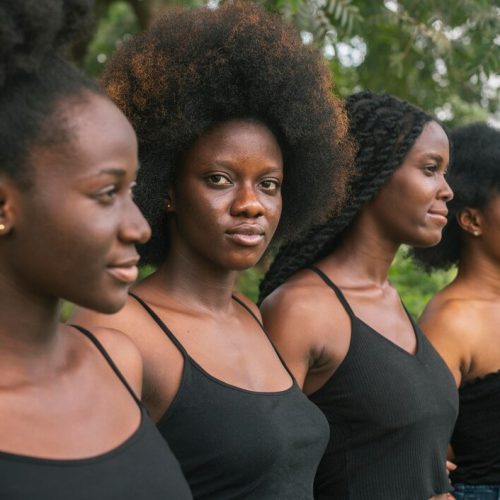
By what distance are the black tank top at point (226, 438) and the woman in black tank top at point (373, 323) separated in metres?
0.53

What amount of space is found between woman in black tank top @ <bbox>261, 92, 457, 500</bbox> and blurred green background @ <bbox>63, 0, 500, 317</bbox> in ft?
2.69

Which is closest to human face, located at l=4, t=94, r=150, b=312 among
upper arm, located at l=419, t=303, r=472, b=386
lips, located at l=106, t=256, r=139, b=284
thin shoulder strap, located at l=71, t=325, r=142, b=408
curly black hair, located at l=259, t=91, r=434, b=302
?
lips, located at l=106, t=256, r=139, b=284

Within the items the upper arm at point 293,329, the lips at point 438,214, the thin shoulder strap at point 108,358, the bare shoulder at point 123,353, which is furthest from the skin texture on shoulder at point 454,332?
the thin shoulder strap at point 108,358

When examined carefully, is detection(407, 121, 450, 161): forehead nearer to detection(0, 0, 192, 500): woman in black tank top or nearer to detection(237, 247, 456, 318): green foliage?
detection(0, 0, 192, 500): woman in black tank top

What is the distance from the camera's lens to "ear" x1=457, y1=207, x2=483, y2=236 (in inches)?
178

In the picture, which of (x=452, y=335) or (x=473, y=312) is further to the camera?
(x=473, y=312)

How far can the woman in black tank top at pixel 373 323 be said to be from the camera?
3.50m

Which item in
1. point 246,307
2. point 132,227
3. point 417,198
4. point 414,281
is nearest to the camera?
point 132,227

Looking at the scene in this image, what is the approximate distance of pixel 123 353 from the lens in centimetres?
261

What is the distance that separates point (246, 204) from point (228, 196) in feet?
0.22

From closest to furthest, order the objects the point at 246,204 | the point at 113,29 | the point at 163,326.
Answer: the point at 163,326, the point at 246,204, the point at 113,29

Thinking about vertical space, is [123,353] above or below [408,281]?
above

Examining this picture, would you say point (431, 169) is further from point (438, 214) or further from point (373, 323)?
point (373, 323)

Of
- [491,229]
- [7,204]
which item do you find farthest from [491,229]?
[7,204]
